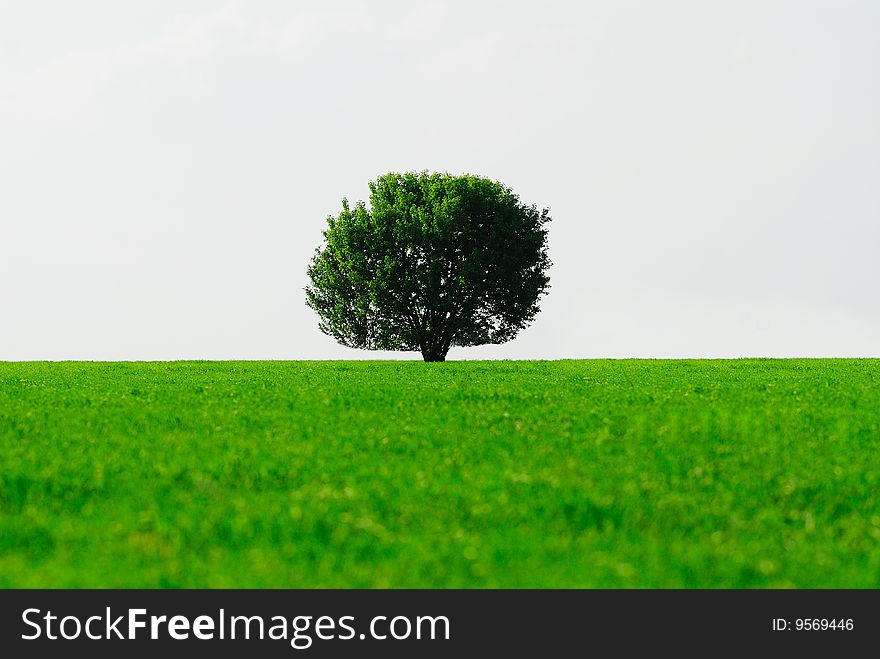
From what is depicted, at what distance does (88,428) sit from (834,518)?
1433 centimetres

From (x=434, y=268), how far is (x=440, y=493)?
37644 mm

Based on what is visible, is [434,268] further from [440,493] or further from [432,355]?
[440,493]

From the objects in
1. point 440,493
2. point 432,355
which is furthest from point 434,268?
point 440,493

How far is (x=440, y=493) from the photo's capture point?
34.0 feet

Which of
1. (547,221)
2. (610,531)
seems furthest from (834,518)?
(547,221)

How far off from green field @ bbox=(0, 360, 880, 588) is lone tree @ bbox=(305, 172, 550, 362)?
2843 centimetres

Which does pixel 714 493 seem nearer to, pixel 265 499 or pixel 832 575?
pixel 832 575

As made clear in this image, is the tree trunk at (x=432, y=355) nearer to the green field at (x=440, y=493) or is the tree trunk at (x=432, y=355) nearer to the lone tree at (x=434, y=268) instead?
the lone tree at (x=434, y=268)

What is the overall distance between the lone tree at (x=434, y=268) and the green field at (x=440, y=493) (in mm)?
28430

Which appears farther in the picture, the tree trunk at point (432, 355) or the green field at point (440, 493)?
the tree trunk at point (432, 355)

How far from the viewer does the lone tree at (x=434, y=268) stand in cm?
4756

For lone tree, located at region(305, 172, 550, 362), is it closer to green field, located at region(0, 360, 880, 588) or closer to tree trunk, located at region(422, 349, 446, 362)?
tree trunk, located at region(422, 349, 446, 362)

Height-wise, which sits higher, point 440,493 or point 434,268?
point 434,268

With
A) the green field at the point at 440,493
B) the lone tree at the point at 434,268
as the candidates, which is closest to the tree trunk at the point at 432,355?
the lone tree at the point at 434,268
